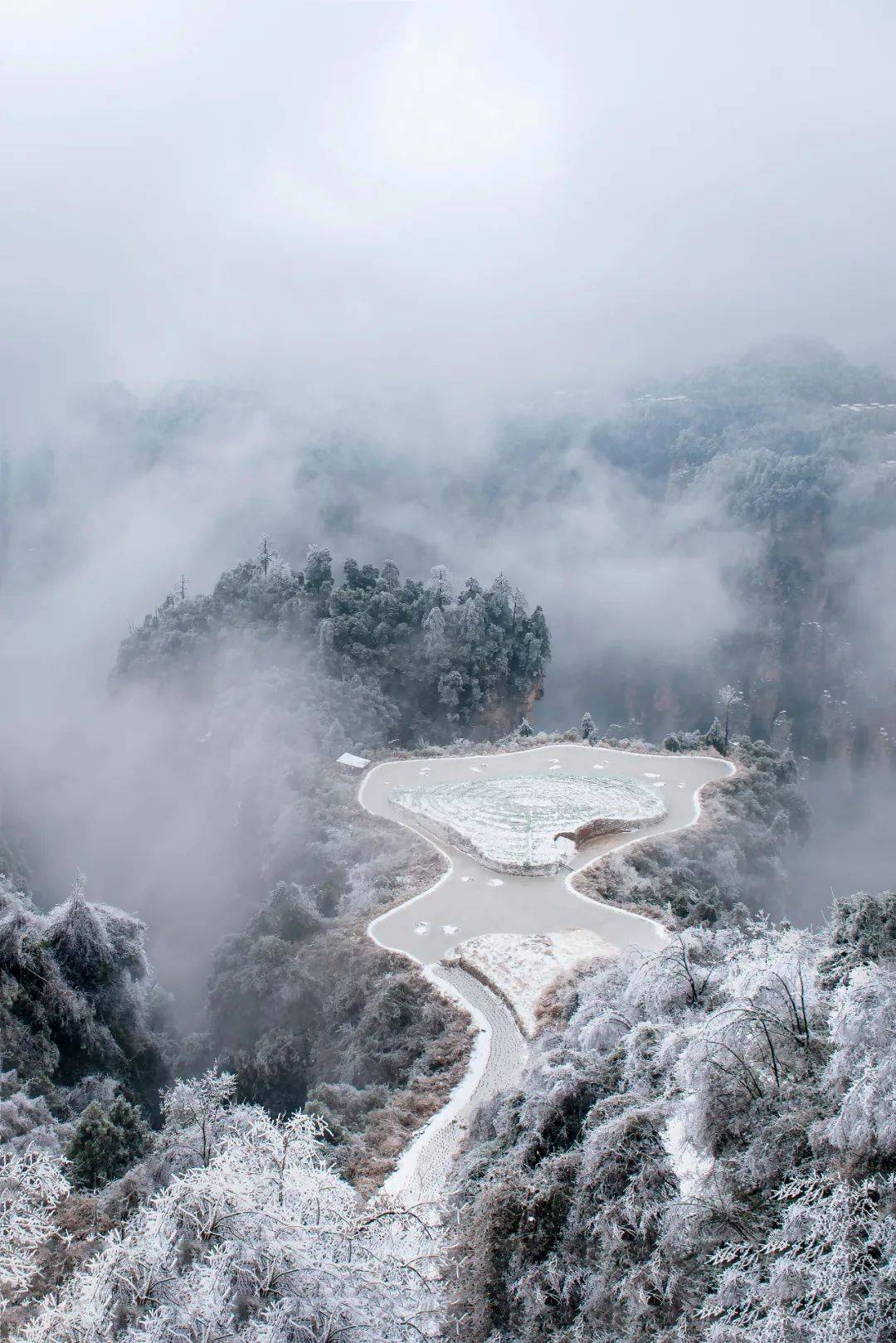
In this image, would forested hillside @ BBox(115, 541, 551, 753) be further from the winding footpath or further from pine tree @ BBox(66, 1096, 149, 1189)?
pine tree @ BBox(66, 1096, 149, 1189)

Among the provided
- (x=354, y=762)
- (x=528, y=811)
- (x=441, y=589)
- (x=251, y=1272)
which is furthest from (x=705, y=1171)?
(x=441, y=589)

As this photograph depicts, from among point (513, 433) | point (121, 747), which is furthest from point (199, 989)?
point (513, 433)

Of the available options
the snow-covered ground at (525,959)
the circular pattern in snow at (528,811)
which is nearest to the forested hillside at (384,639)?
the circular pattern in snow at (528,811)

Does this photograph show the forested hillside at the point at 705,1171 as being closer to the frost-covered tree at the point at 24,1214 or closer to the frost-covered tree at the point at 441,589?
the frost-covered tree at the point at 24,1214

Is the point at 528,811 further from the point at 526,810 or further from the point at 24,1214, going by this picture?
the point at 24,1214

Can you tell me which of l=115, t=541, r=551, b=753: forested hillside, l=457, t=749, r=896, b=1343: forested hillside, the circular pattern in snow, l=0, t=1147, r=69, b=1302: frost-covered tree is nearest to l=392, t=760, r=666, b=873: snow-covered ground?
the circular pattern in snow
